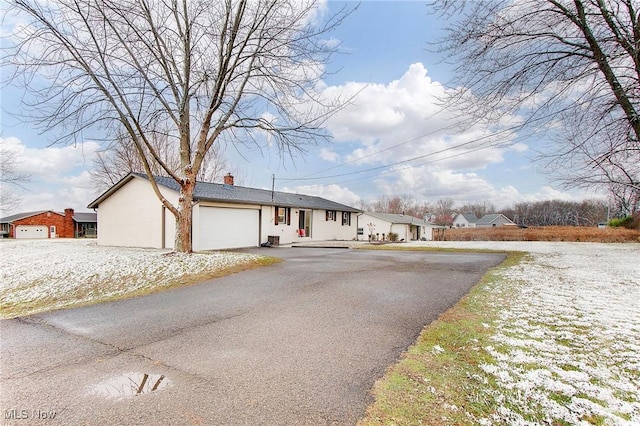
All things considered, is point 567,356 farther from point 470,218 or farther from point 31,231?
point 470,218

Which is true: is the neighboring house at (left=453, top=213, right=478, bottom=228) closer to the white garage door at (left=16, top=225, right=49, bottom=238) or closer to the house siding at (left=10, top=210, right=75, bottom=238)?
the house siding at (left=10, top=210, right=75, bottom=238)

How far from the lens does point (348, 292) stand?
20.9ft

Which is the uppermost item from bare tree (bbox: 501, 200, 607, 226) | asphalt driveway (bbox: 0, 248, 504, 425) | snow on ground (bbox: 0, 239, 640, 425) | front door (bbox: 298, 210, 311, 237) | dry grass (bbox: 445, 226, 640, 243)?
bare tree (bbox: 501, 200, 607, 226)

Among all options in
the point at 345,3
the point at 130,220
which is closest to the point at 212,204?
the point at 130,220

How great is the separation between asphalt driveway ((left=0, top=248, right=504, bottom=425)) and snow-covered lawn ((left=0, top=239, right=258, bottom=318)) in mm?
1219

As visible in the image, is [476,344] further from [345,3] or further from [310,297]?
[345,3]

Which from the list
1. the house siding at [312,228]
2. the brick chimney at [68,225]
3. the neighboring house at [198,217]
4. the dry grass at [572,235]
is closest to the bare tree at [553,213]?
the dry grass at [572,235]

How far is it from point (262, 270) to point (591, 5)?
9283 millimetres

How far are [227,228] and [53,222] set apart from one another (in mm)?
40011

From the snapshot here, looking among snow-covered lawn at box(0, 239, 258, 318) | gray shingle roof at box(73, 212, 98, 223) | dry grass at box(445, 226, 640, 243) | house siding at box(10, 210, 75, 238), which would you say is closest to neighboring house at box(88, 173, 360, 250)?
snow-covered lawn at box(0, 239, 258, 318)

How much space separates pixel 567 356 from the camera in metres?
3.29

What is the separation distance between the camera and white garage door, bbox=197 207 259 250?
48.2 feet

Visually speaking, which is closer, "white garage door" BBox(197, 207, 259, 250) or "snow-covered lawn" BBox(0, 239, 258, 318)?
"snow-covered lawn" BBox(0, 239, 258, 318)

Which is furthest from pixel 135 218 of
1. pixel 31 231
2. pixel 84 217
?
pixel 31 231
